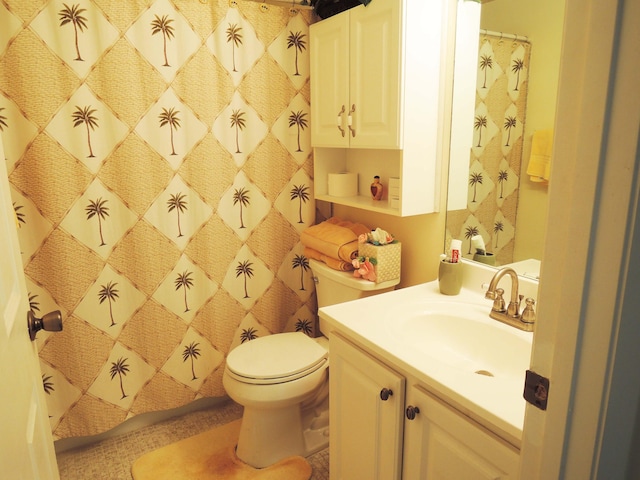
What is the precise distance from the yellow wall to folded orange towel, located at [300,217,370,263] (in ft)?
2.23

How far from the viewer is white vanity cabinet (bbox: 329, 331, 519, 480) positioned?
1.01 m

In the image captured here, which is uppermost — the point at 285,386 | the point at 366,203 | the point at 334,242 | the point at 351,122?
the point at 351,122

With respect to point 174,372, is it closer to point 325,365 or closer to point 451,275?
point 325,365

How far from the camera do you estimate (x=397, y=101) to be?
1.61 m

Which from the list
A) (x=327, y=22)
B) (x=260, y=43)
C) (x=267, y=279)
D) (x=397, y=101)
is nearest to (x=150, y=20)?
(x=260, y=43)

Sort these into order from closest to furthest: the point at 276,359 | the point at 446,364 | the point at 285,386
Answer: the point at 446,364 → the point at 285,386 → the point at 276,359

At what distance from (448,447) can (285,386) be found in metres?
0.82

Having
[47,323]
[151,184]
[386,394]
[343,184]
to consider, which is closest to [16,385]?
[47,323]

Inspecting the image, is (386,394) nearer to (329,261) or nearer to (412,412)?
(412,412)

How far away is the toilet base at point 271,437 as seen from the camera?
74.5 inches

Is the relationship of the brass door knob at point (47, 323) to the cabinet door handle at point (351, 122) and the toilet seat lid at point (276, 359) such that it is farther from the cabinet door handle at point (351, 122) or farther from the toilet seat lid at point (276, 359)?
the cabinet door handle at point (351, 122)

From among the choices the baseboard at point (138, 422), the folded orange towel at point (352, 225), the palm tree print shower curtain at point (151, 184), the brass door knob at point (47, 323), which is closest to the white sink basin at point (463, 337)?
the folded orange towel at point (352, 225)

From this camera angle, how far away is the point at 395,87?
5.28 feet

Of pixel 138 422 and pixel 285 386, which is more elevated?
pixel 285 386
